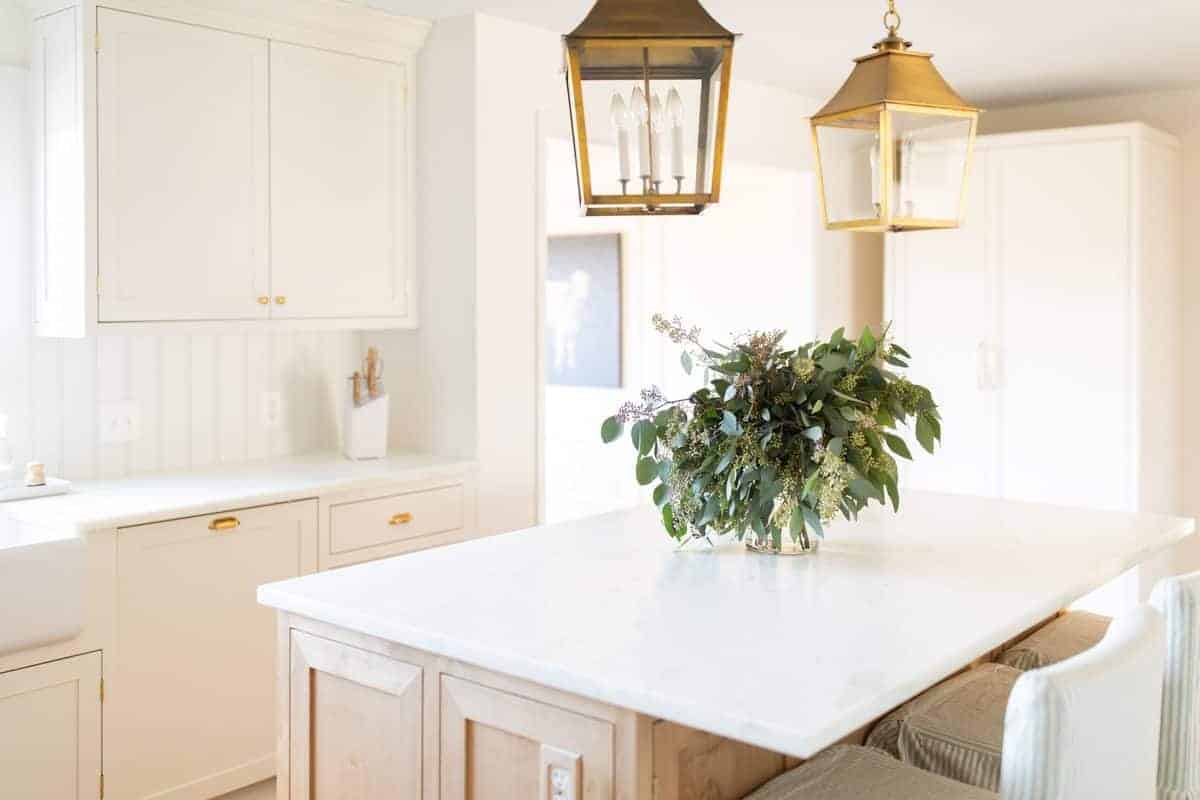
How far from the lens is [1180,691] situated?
1952mm

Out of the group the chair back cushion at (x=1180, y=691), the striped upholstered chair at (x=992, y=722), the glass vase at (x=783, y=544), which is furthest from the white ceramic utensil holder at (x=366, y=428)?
the chair back cushion at (x=1180, y=691)

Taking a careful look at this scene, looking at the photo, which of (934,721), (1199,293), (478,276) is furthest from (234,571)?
(1199,293)

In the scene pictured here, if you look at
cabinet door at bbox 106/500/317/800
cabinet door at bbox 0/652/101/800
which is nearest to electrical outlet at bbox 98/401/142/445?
cabinet door at bbox 106/500/317/800

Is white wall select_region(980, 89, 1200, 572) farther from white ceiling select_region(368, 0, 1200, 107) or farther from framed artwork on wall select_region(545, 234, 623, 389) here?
framed artwork on wall select_region(545, 234, 623, 389)

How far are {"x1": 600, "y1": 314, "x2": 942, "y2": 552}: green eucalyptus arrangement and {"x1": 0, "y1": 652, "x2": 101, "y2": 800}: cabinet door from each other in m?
1.47

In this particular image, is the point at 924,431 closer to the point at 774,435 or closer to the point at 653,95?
the point at 774,435

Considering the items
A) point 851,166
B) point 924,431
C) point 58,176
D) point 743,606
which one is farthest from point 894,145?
point 58,176

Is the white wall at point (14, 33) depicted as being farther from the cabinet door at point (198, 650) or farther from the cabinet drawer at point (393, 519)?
the cabinet drawer at point (393, 519)

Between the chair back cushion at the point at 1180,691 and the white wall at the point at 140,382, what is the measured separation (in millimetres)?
2661

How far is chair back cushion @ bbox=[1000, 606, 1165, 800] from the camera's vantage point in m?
1.47

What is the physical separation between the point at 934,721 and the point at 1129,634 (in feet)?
1.71

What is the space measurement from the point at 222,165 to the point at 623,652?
229cm

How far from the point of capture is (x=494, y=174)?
3809mm

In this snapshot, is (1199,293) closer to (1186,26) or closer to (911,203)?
(1186,26)
